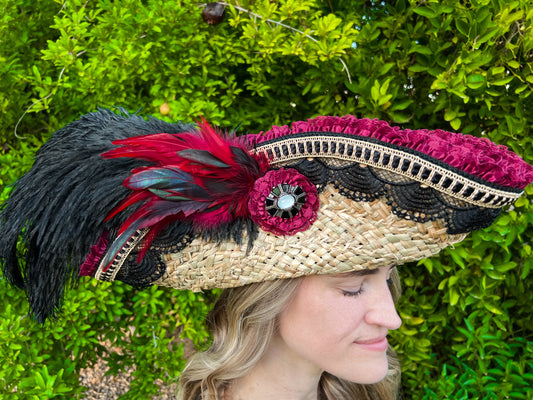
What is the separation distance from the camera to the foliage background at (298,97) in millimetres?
1854

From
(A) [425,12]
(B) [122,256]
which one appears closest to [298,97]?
(A) [425,12]

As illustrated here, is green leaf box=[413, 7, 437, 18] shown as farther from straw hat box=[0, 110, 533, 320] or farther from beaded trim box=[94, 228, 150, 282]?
beaded trim box=[94, 228, 150, 282]

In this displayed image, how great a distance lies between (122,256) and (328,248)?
567mm

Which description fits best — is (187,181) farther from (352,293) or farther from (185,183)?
(352,293)

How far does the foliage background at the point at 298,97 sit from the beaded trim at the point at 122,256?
69 cm

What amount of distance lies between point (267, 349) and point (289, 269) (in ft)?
1.53

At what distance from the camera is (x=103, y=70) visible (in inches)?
75.5

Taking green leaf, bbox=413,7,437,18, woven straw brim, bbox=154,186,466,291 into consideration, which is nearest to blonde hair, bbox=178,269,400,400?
woven straw brim, bbox=154,186,466,291

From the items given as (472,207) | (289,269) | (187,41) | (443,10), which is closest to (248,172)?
(289,269)

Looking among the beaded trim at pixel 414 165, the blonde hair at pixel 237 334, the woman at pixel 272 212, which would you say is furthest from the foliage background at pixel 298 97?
the beaded trim at pixel 414 165

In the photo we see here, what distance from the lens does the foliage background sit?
6.08ft

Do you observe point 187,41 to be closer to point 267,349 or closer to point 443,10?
point 443,10

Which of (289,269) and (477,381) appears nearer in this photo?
(289,269)

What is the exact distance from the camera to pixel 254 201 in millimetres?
1293
